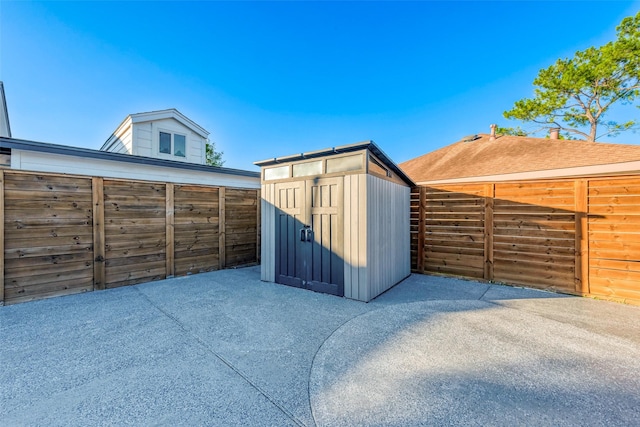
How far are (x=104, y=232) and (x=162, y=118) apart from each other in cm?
500

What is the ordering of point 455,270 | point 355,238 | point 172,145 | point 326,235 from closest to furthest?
point 355,238 → point 326,235 → point 455,270 → point 172,145

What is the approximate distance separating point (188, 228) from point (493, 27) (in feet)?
34.5

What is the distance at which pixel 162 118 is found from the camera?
786 centimetres

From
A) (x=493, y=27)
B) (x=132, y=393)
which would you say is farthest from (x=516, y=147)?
(x=132, y=393)

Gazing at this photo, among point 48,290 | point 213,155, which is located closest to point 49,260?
point 48,290

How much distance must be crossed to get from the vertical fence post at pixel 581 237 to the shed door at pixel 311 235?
4.06 meters

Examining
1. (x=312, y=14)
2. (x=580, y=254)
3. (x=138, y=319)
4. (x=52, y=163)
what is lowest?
(x=138, y=319)

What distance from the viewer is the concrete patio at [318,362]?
5.31ft

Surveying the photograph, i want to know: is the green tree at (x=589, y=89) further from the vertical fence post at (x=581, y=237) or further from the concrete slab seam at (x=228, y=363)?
the concrete slab seam at (x=228, y=363)

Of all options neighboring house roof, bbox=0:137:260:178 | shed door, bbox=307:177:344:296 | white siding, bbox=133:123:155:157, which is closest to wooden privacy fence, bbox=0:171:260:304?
neighboring house roof, bbox=0:137:260:178

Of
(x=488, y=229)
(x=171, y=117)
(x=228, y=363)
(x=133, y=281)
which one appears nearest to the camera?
(x=228, y=363)

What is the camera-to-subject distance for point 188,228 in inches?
216

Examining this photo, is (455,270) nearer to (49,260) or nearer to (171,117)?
(49,260)

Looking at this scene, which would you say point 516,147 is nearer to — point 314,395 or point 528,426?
point 528,426
